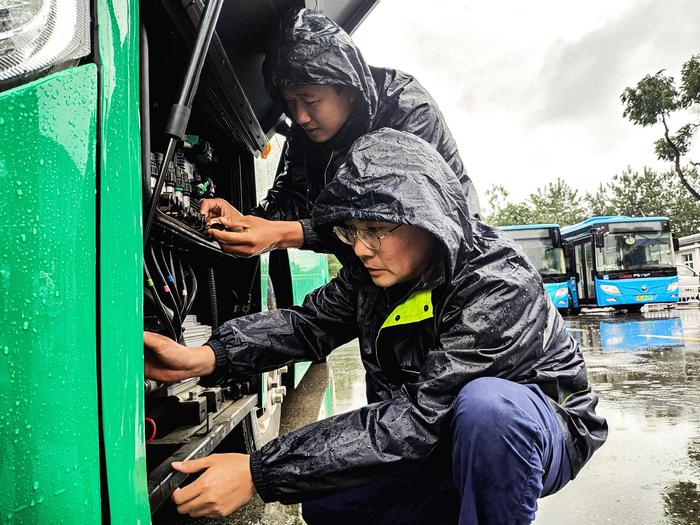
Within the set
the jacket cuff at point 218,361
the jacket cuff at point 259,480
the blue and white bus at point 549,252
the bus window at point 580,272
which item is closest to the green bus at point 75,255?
the jacket cuff at point 259,480

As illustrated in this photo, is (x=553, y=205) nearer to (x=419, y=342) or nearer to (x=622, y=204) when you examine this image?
(x=622, y=204)

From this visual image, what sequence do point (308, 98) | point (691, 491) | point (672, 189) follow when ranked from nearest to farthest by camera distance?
point (308, 98), point (691, 491), point (672, 189)

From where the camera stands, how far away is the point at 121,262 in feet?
2.98

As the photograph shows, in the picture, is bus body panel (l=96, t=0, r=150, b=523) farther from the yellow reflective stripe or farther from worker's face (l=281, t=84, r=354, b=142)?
worker's face (l=281, t=84, r=354, b=142)

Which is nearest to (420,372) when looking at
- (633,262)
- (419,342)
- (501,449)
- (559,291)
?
(419,342)

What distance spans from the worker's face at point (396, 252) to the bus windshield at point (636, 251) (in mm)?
15078

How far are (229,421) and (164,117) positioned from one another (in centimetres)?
121

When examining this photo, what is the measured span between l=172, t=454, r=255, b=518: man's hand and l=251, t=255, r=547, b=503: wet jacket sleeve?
4 centimetres

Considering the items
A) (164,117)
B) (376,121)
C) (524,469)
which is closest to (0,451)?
(524,469)

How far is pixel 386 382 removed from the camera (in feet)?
5.60

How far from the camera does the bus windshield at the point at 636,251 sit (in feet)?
48.0

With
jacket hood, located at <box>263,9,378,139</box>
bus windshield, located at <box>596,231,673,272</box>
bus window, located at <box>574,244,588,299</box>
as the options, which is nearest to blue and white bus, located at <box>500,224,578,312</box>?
bus windshield, located at <box>596,231,673,272</box>

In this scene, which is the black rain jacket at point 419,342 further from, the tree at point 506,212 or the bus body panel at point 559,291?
the tree at point 506,212

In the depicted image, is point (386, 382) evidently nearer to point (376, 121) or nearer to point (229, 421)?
point (229, 421)
